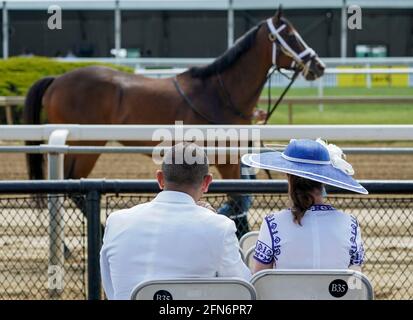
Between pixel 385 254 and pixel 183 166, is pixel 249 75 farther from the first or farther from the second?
pixel 183 166

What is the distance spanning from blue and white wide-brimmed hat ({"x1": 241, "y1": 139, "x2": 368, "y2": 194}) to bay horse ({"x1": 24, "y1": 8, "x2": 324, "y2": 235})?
425cm

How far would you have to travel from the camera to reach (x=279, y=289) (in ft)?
8.84

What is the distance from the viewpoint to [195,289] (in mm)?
2566

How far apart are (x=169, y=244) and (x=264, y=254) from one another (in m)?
0.37

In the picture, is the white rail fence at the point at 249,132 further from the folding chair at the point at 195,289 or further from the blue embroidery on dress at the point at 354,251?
the folding chair at the point at 195,289

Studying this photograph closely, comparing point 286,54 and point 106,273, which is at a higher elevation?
point 286,54

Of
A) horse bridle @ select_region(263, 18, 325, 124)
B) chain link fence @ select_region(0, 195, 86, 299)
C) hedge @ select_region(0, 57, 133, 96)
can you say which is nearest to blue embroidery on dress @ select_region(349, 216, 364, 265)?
chain link fence @ select_region(0, 195, 86, 299)

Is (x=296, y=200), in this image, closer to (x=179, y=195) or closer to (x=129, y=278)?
(x=179, y=195)

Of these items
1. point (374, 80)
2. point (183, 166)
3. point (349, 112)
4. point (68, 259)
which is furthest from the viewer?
point (374, 80)

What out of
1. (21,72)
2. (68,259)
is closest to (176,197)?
(68,259)

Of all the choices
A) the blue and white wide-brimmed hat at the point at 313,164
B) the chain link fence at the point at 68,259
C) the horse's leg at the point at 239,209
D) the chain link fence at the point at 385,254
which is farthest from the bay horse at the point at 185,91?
the blue and white wide-brimmed hat at the point at 313,164

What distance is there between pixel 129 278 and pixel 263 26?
498cm

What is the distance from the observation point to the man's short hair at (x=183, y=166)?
281 cm
